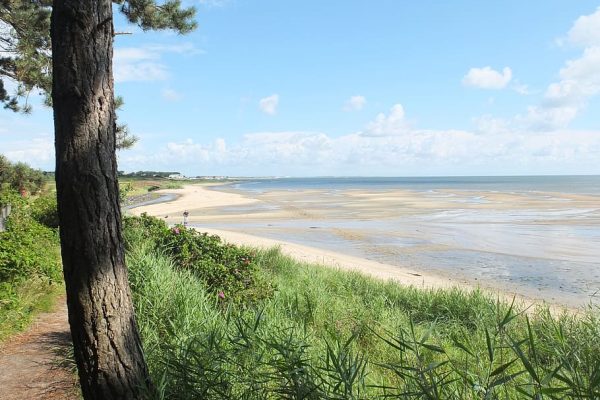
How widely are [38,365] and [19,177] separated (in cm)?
620

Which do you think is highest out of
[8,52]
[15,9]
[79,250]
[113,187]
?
[15,9]

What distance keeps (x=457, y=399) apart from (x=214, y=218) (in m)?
30.5

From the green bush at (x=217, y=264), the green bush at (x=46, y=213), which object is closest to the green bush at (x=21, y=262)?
the green bush at (x=217, y=264)

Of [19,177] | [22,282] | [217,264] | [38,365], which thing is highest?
[19,177]

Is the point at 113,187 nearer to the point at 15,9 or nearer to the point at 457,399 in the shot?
the point at 457,399

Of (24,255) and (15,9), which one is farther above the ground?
(15,9)

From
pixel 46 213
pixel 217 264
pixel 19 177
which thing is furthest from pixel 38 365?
pixel 46 213

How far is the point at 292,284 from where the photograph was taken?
9.71 meters

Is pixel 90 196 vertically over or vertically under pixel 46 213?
over

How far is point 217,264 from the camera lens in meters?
7.39

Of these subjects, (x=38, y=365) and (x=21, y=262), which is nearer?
(x=38, y=365)

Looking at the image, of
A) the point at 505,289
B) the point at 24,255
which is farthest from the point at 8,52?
the point at 505,289

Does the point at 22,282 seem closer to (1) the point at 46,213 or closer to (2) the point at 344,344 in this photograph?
(2) the point at 344,344

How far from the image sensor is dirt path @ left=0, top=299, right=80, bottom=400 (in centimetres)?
435
